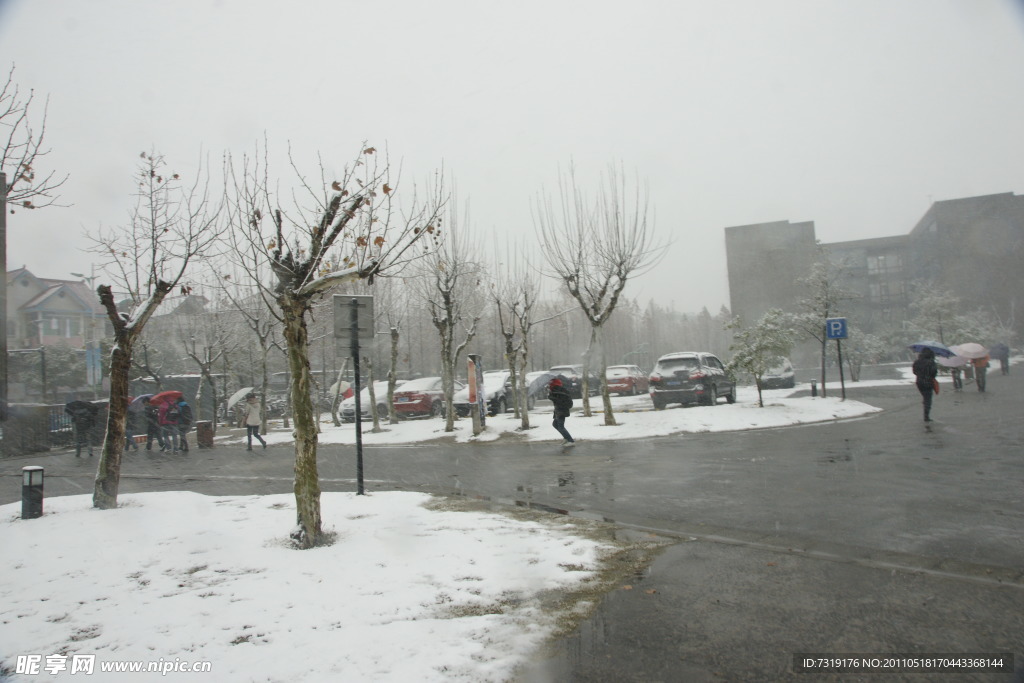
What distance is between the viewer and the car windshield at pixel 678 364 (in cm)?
2025

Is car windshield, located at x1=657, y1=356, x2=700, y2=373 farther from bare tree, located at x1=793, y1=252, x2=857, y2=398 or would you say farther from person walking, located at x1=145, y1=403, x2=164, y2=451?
person walking, located at x1=145, y1=403, x2=164, y2=451

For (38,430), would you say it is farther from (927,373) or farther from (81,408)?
(927,373)

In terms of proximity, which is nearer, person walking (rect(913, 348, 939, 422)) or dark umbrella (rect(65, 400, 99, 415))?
person walking (rect(913, 348, 939, 422))

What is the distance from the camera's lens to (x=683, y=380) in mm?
20031

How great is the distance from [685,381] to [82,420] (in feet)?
57.0

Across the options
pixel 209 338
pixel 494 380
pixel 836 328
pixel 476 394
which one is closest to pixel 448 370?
pixel 476 394

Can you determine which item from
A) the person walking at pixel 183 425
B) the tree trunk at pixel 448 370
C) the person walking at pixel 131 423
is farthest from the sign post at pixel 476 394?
the person walking at pixel 131 423

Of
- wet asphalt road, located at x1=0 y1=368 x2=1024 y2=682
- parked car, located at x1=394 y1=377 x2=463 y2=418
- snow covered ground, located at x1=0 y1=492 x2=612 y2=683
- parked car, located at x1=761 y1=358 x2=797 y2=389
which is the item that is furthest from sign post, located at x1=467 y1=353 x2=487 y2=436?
parked car, located at x1=761 y1=358 x2=797 y2=389

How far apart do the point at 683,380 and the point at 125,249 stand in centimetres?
1522

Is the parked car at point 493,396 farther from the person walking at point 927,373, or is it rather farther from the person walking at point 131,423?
the person walking at point 927,373

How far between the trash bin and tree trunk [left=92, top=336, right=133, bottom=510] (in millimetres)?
12896

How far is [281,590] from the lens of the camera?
197 inches

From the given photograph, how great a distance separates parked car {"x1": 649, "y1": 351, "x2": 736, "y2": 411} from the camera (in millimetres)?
19938

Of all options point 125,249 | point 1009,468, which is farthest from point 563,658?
point 125,249
